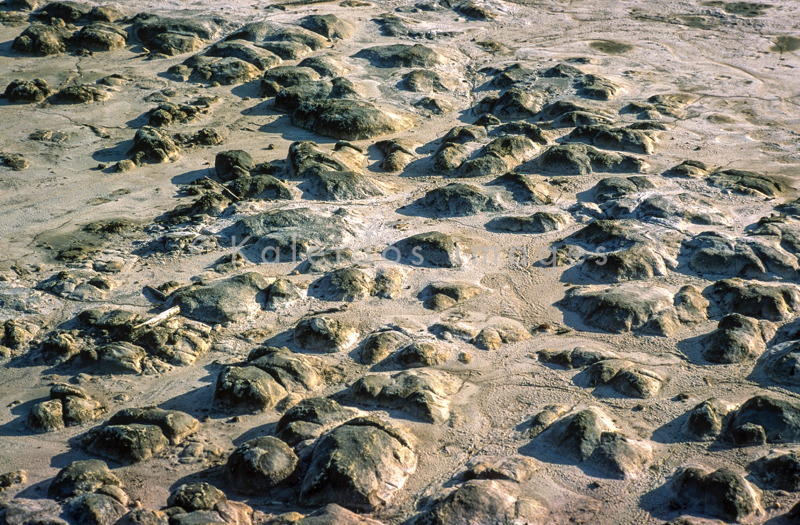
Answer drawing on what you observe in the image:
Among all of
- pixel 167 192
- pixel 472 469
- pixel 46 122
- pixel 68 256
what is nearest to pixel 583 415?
pixel 472 469

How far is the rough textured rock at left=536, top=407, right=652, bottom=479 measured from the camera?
3674 mm

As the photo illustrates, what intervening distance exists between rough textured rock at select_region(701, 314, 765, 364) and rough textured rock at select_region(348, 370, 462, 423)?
168 cm

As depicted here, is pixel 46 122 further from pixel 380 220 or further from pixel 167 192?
pixel 380 220

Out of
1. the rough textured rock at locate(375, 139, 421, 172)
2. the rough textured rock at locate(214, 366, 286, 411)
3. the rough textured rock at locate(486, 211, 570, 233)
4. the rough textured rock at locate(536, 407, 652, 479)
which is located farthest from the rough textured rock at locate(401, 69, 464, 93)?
the rough textured rock at locate(536, 407, 652, 479)

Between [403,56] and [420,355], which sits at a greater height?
[403,56]

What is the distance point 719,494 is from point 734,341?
4.76 ft

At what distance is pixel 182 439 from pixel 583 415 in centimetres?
218

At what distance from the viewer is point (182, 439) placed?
384cm

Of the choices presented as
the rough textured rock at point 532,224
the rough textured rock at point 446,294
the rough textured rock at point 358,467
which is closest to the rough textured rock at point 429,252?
the rough textured rock at point 446,294

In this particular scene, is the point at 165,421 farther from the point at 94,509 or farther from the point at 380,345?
the point at 380,345

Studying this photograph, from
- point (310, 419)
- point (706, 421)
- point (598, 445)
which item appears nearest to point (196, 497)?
point (310, 419)

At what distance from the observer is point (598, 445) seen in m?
3.75

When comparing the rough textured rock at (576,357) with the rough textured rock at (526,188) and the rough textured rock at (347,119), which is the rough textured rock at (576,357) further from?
the rough textured rock at (347,119)

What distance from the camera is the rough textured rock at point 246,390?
13.4ft
